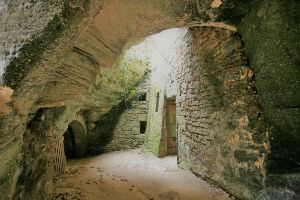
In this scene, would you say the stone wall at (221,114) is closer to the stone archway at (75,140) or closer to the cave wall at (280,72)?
the cave wall at (280,72)

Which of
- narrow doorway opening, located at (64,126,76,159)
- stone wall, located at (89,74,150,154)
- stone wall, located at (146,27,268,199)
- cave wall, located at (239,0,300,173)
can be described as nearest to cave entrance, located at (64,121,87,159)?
narrow doorway opening, located at (64,126,76,159)

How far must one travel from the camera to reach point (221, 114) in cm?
407

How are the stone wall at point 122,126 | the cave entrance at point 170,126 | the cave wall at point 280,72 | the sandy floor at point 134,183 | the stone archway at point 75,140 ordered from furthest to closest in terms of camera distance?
the stone wall at point 122,126, the stone archway at point 75,140, the cave entrance at point 170,126, the sandy floor at point 134,183, the cave wall at point 280,72

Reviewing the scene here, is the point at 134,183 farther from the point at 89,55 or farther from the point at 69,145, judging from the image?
the point at 69,145

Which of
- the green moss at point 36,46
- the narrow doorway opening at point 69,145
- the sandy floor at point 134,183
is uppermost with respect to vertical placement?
the green moss at point 36,46

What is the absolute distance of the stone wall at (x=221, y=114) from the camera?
3.33 metres

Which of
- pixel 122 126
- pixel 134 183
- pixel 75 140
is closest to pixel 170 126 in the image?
pixel 122 126

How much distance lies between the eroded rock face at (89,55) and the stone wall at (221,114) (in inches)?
18.8

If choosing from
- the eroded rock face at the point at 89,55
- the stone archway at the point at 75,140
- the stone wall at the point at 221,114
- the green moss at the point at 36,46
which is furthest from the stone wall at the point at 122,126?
the green moss at the point at 36,46

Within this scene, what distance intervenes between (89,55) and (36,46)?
35.6 inches

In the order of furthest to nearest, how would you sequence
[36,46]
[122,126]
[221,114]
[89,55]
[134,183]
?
[122,126] < [134,183] < [221,114] < [89,55] < [36,46]

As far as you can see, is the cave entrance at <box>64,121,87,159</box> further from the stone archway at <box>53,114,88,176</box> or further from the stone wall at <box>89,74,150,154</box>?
the stone wall at <box>89,74,150,154</box>

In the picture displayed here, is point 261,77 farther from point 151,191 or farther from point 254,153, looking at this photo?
point 151,191

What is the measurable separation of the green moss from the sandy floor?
302 centimetres
